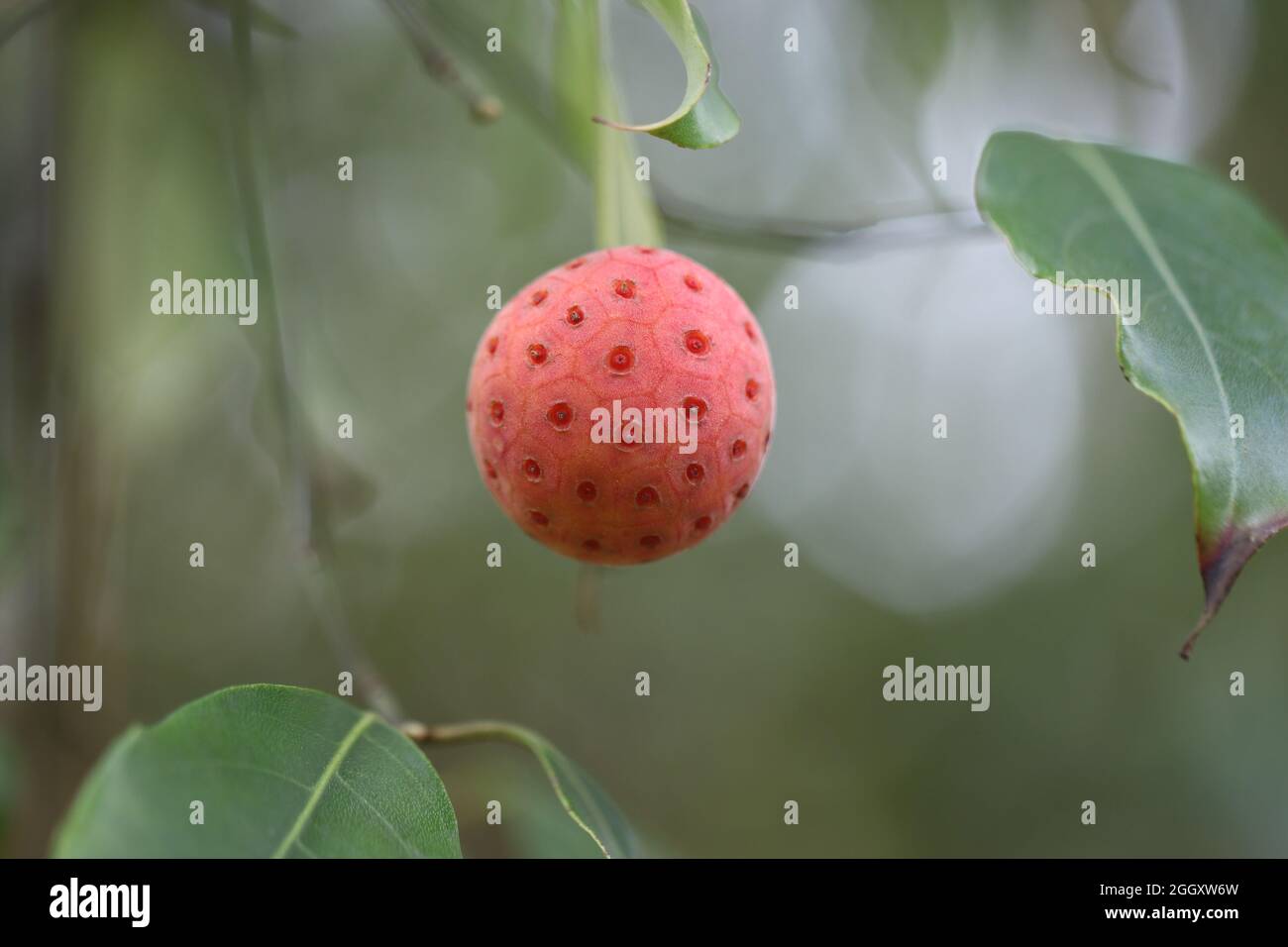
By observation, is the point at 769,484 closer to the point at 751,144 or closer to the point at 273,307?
the point at 751,144

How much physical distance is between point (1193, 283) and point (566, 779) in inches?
32.7

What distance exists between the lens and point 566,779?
1.18 metres

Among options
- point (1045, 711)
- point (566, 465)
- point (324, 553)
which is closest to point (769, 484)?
point (1045, 711)

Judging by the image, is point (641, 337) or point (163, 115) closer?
point (641, 337)

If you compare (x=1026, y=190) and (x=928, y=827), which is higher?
(x=1026, y=190)

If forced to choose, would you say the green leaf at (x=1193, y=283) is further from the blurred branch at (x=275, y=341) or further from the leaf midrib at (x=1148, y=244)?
the blurred branch at (x=275, y=341)

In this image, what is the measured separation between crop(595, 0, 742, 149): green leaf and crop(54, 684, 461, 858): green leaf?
0.62 m

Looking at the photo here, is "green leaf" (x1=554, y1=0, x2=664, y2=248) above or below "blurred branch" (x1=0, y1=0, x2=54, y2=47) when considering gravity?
below

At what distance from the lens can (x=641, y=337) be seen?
1.00m

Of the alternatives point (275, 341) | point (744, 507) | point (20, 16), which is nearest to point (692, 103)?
point (275, 341)

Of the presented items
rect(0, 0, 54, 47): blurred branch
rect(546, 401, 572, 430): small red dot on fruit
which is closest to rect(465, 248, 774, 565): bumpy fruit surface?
rect(546, 401, 572, 430): small red dot on fruit

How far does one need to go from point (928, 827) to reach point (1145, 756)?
3.39 ft

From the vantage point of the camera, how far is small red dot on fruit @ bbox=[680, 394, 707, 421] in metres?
1.01

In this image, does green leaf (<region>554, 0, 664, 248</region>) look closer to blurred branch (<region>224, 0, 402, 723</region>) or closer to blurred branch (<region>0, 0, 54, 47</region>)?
blurred branch (<region>224, 0, 402, 723</region>)
